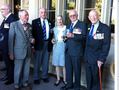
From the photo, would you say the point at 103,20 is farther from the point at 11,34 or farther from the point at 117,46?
the point at 117,46

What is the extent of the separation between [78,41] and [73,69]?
613 millimetres

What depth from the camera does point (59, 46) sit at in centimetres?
536

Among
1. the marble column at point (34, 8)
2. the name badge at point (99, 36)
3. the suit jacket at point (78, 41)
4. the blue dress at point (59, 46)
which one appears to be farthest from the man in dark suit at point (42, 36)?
the name badge at point (99, 36)

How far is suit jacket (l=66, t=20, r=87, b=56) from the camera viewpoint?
4.71m

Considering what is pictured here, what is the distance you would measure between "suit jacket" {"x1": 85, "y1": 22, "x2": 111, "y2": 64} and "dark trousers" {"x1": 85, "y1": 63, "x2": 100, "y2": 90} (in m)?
Result: 0.10

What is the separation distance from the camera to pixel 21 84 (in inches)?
208

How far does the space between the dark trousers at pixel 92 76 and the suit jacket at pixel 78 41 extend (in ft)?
1.41

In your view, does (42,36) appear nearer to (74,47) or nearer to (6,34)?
(6,34)

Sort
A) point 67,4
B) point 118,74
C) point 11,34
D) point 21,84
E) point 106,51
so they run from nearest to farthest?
1. point 118,74
2. point 106,51
3. point 11,34
4. point 21,84
5. point 67,4

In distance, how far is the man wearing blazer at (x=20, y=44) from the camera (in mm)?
4797

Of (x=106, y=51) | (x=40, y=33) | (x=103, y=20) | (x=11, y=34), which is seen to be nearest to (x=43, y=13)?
(x=40, y=33)

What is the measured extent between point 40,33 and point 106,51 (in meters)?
1.79

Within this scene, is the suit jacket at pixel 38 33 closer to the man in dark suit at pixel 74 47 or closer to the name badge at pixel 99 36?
the man in dark suit at pixel 74 47

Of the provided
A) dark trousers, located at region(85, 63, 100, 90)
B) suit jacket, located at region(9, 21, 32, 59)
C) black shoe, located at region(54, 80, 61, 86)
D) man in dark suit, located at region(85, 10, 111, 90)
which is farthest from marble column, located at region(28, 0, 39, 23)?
dark trousers, located at region(85, 63, 100, 90)
